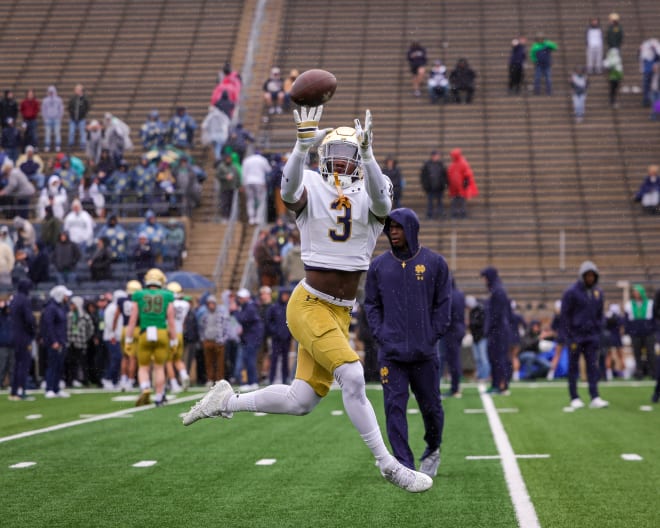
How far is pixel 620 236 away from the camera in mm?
28016

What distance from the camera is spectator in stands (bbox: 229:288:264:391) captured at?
2181 centimetres

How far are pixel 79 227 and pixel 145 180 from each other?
2.48 m

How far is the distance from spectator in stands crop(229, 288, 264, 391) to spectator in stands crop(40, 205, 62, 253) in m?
5.43

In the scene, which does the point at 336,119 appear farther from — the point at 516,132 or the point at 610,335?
the point at 610,335

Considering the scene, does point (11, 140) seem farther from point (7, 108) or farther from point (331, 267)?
point (331, 267)

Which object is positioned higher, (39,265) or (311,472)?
(39,265)

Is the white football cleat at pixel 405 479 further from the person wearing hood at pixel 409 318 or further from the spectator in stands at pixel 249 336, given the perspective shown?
the spectator in stands at pixel 249 336

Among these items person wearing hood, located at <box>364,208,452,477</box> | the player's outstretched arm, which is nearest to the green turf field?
person wearing hood, located at <box>364,208,452,477</box>

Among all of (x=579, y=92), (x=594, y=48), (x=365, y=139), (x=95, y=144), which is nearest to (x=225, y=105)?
(x=95, y=144)

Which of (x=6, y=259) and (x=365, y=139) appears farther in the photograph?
(x=6, y=259)

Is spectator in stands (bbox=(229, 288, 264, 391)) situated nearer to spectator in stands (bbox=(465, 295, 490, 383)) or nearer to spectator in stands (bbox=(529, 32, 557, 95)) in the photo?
spectator in stands (bbox=(465, 295, 490, 383))

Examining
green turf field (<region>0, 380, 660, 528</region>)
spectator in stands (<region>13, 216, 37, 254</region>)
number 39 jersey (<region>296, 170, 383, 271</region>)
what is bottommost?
green turf field (<region>0, 380, 660, 528</region>)

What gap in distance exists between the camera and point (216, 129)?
3031 cm

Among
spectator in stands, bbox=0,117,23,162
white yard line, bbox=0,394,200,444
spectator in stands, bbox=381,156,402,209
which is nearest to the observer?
white yard line, bbox=0,394,200,444
